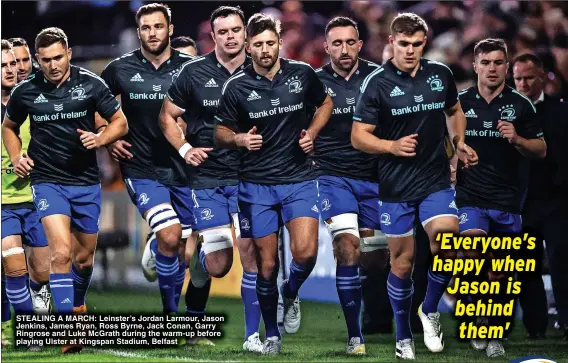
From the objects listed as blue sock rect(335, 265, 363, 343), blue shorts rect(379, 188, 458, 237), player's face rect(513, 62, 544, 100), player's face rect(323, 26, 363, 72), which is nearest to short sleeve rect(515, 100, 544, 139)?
player's face rect(513, 62, 544, 100)

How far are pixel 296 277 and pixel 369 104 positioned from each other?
128 cm

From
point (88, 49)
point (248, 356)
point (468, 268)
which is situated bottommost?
point (248, 356)

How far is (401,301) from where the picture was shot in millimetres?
7523

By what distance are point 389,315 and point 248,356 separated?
1105 millimetres

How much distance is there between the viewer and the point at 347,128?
786 cm

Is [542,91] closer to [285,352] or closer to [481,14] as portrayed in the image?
[481,14]

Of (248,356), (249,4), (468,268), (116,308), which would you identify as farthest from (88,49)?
(468,268)

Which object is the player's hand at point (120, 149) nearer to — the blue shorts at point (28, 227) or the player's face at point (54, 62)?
the player's face at point (54, 62)

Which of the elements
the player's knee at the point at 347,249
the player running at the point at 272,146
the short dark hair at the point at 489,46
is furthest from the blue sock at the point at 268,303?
the short dark hair at the point at 489,46

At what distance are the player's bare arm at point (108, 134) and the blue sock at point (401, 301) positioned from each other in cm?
206

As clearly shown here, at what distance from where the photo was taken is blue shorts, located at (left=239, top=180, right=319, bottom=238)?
24.2 feet

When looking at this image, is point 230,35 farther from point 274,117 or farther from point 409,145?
point 409,145

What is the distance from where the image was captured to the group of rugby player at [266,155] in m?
7.47

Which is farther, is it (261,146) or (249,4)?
(249,4)
